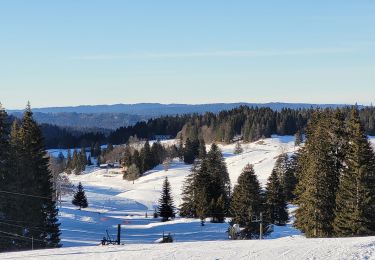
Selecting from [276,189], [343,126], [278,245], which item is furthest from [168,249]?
[276,189]

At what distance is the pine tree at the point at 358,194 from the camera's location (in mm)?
35156

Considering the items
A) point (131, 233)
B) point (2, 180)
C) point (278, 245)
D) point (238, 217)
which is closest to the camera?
point (278, 245)

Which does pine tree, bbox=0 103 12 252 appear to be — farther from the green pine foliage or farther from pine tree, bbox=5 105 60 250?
the green pine foliage

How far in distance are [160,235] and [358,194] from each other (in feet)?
86.9

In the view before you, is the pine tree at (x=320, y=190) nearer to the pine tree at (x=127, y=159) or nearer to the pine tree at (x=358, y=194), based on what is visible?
the pine tree at (x=358, y=194)

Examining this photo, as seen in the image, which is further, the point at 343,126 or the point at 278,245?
the point at 343,126

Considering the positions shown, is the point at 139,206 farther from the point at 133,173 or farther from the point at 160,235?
the point at 160,235

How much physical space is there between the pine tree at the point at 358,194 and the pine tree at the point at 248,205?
18.6 meters

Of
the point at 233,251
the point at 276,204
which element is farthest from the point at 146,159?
the point at 233,251

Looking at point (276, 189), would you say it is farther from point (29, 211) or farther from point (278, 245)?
point (278, 245)

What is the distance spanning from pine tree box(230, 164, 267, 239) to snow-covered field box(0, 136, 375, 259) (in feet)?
7.12

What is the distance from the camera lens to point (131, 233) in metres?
58.6

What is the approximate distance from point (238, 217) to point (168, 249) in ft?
99.9

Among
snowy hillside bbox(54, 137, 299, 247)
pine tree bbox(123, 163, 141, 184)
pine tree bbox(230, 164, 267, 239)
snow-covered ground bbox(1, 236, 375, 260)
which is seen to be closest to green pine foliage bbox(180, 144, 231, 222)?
snowy hillside bbox(54, 137, 299, 247)
